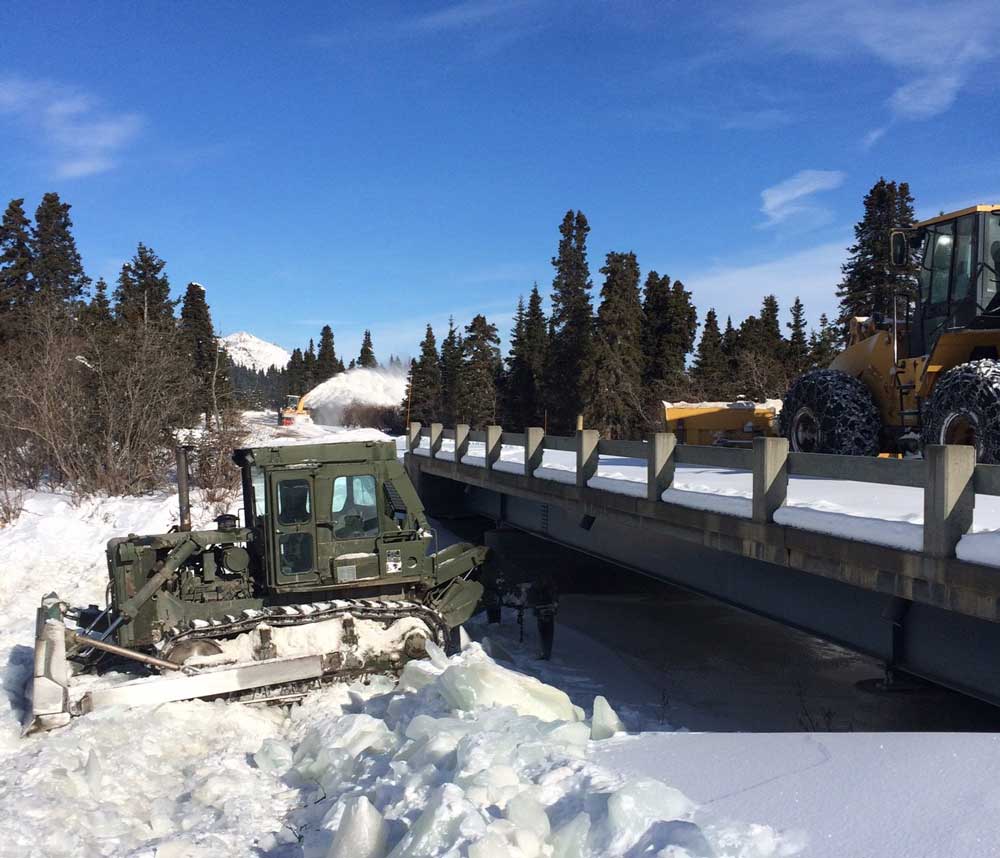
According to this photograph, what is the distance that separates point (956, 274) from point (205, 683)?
30.6ft

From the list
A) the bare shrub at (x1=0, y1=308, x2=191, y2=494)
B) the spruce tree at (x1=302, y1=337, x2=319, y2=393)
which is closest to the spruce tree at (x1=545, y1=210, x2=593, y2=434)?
the bare shrub at (x1=0, y1=308, x2=191, y2=494)

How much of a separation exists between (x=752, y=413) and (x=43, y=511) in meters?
15.5

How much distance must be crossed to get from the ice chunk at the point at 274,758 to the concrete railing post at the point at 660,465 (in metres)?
4.37

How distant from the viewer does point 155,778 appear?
7.02 metres

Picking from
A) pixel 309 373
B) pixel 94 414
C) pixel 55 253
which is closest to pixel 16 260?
pixel 55 253

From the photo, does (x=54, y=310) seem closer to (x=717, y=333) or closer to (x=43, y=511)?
(x=43, y=511)

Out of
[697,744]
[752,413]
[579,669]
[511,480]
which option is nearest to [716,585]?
[579,669]

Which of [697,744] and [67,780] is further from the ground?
[697,744]

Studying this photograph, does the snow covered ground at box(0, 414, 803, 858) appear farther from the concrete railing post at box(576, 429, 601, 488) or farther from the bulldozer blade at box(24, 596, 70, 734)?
the concrete railing post at box(576, 429, 601, 488)

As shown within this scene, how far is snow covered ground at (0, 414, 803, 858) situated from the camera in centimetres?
423

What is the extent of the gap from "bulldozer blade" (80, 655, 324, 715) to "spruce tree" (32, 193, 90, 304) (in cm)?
4230

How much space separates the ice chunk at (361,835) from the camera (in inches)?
183

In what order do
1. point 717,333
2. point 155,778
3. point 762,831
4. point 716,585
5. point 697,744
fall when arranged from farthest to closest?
point 717,333 → point 716,585 → point 155,778 → point 697,744 → point 762,831

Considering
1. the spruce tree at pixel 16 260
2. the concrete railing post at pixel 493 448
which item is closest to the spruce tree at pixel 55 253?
the spruce tree at pixel 16 260
